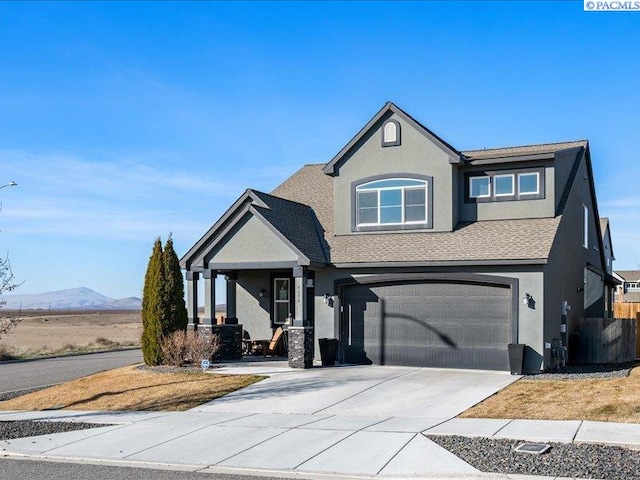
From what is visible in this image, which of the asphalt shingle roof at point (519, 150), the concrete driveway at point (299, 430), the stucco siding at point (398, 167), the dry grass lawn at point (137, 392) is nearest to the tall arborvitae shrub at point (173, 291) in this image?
the dry grass lawn at point (137, 392)

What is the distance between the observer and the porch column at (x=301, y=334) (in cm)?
2188

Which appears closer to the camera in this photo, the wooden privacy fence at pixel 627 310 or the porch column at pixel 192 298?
the porch column at pixel 192 298

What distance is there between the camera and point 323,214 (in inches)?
1041

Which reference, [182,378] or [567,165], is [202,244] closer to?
[182,378]

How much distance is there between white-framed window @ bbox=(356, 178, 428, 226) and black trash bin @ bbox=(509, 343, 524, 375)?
17.5 ft

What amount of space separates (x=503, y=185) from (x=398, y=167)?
3.42m

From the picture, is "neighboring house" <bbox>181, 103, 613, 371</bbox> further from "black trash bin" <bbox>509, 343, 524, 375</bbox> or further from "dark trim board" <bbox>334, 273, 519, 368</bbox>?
"black trash bin" <bbox>509, 343, 524, 375</bbox>

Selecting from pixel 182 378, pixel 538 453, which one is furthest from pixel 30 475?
pixel 182 378

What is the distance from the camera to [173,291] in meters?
23.4

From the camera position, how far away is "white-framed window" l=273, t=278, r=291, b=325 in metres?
26.7

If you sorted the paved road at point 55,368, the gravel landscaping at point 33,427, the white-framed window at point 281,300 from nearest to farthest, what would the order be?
1. the gravel landscaping at point 33,427
2. the paved road at point 55,368
3. the white-framed window at point 281,300

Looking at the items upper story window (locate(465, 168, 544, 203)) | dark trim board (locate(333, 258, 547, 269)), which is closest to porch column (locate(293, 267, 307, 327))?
dark trim board (locate(333, 258, 547, 269))

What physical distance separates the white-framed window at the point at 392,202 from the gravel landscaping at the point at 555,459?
12657mm

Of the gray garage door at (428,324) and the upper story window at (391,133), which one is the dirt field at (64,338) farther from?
the upper story window at (391,133)
